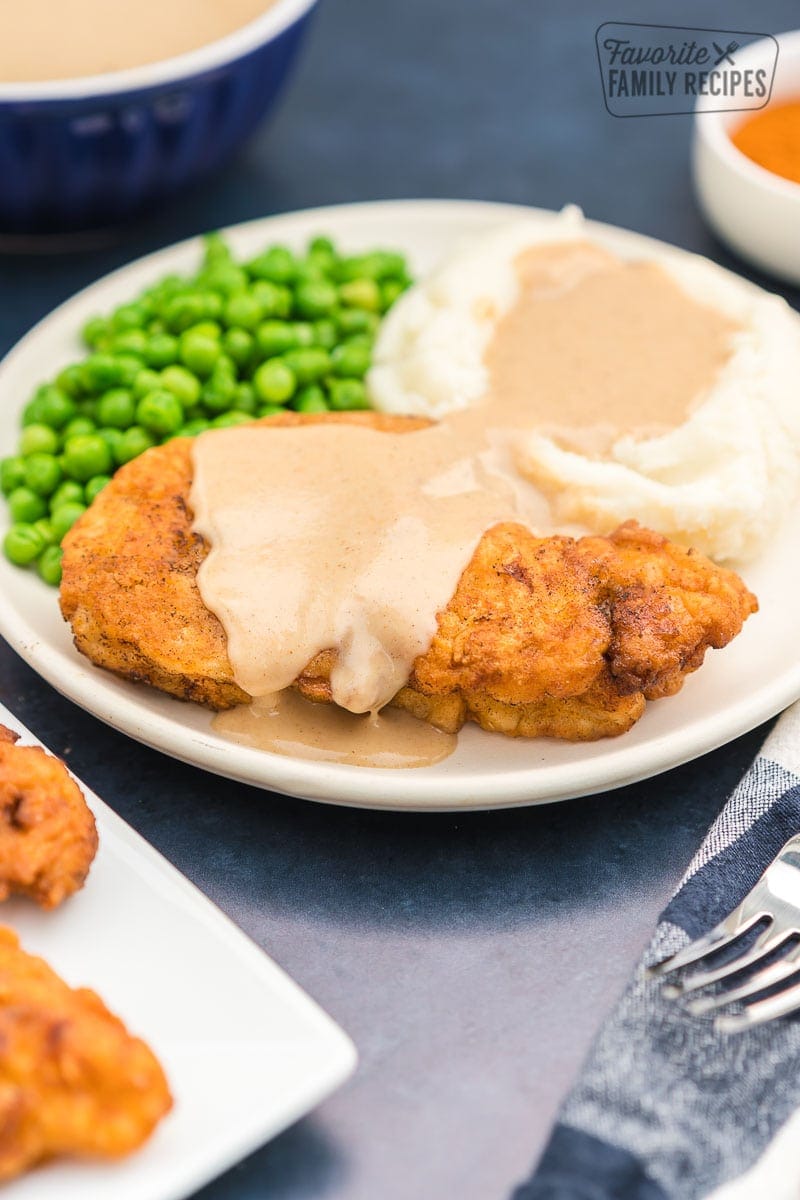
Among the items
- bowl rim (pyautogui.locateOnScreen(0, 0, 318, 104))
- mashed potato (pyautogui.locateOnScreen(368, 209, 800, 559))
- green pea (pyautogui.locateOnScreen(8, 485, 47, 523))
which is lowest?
green pea (pyautogui.locateOnScreen(8, 485, 47, 523))

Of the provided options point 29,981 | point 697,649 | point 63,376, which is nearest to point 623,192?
point 63,376

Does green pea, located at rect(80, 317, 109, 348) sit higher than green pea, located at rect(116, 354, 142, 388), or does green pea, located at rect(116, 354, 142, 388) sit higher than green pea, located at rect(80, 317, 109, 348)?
green pea, located at rect(116, 354, 142, 388)

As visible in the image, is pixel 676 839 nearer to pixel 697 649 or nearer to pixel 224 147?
pixel 697 649

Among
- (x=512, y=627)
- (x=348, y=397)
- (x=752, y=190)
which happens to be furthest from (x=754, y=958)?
(x=752, y=190)

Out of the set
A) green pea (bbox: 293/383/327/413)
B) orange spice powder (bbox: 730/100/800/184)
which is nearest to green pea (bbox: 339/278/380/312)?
green pea (bbox: 293/383/327/413)

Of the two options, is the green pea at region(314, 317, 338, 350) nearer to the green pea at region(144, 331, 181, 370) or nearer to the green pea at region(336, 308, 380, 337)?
the green pea at region(336, 308, 380, 337)

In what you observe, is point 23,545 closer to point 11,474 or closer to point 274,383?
point 11,474
